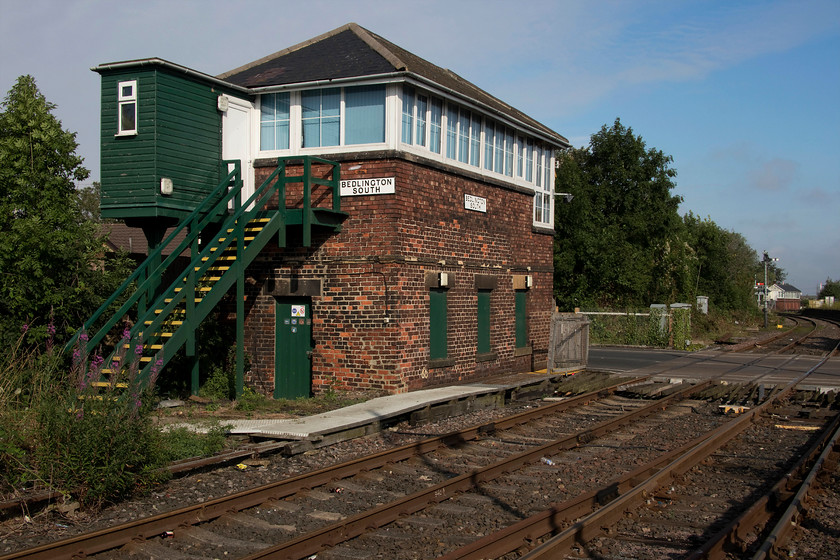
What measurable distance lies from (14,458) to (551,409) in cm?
862

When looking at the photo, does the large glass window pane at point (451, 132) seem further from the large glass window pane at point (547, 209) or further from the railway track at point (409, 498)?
the railway track at point (409, 498)

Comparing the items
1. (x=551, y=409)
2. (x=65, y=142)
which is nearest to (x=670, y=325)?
(x=551, y=409)

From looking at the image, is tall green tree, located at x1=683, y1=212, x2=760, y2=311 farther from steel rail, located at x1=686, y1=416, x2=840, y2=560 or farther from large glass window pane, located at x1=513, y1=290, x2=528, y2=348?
steel rail, located at x1=686, y1=416, x2=840, y2=560

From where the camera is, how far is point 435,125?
15.0 m

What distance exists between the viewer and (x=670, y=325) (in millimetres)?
29438

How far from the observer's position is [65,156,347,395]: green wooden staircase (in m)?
11.6

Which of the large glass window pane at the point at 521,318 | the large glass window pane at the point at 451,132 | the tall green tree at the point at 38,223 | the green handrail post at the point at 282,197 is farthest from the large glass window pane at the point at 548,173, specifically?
the tall green tree at the point at 38,223

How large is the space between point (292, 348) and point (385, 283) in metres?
2.40

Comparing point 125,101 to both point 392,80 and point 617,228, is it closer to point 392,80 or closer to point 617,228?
point 392,80

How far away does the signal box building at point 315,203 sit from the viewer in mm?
13227

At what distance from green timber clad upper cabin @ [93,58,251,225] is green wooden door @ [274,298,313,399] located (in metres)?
2.65

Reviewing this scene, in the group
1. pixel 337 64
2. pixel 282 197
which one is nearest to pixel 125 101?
pixel 282 197

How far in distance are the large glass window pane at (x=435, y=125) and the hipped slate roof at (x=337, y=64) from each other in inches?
16.6

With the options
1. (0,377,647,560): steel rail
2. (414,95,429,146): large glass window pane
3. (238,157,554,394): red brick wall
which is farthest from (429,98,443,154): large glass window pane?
(0,377,647,560): steel rail
